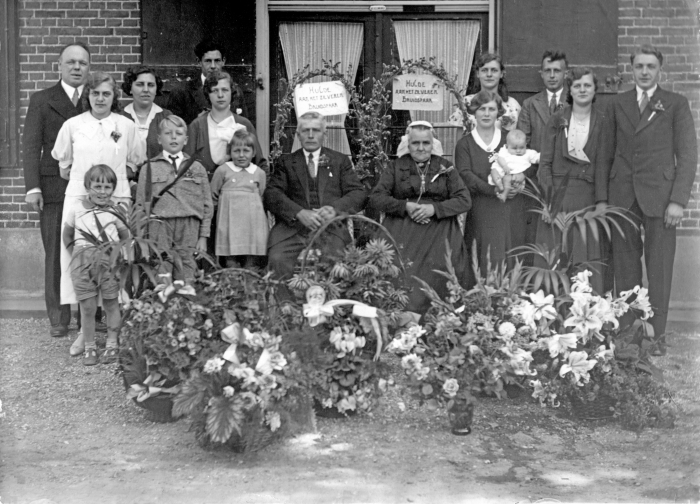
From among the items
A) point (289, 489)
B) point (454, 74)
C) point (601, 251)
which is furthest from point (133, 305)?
point (454, 74)

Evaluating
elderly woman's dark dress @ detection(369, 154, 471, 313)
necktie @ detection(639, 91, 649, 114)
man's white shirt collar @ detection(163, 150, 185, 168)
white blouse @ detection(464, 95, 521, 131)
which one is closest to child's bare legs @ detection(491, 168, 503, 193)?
elderly woman's dark dress @ detection(369, 154, 471, 313)

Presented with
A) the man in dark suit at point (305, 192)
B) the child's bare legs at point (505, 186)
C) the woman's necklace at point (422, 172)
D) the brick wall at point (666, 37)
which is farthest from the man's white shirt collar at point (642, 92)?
the man in dark suit at point (305, 192)

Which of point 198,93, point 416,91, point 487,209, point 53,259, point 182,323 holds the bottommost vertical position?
point 182,323

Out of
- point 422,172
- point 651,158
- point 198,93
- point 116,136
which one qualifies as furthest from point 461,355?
point 198,93

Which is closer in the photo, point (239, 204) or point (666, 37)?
point (239, 204)

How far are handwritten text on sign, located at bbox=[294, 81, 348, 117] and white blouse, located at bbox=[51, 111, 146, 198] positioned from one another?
168 cm

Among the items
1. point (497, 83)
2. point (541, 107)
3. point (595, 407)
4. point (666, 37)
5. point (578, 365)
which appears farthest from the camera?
point (666, 37)

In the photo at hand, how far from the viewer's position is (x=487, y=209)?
6059mm

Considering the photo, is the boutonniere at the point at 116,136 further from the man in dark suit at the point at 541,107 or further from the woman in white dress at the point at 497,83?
the man in dark suit at the point at 541,107

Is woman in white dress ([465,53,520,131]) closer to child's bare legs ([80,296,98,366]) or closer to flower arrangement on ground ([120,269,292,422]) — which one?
flower arrangement on ground ([120,269,292,422])

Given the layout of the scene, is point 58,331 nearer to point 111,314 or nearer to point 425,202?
point 111,314

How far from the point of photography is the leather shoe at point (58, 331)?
21.2ft

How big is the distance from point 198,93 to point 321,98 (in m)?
1.02

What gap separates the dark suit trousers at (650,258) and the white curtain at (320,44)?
9.28ft
